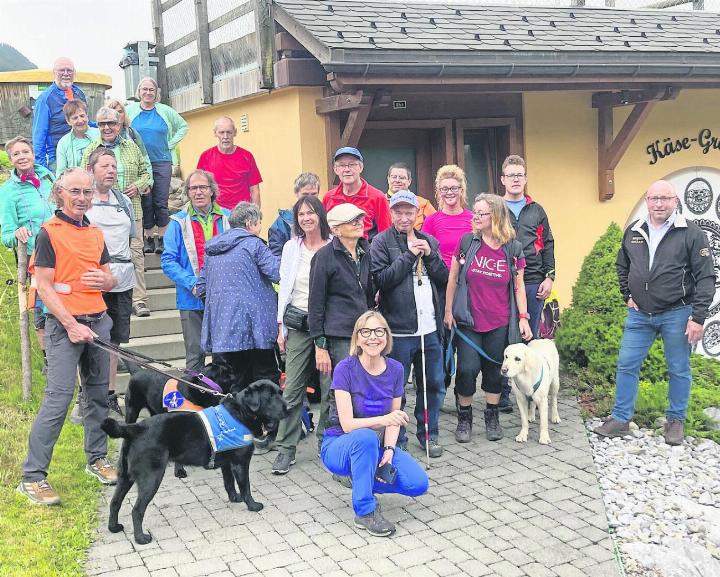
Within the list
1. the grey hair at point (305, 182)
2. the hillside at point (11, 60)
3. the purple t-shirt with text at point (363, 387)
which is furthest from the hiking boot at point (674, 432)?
the hillside at point (11, 60)

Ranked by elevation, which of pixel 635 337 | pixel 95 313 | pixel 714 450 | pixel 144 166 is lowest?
pixel 714 450

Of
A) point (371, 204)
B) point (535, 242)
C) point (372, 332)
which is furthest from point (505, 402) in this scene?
point (372, 332)

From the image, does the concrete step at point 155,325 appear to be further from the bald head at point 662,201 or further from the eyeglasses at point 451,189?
the bald head at point 662,201

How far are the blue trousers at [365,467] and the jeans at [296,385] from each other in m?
0.74

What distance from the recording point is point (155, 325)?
26.5 ft

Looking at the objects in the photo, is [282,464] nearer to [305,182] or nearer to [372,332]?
[372,332]

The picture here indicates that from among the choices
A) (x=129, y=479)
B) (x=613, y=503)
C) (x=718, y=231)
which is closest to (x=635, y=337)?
(x=613, y=503)

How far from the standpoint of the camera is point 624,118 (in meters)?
10.4

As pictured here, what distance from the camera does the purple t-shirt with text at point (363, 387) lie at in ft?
16.2

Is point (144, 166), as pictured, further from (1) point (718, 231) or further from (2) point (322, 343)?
(1) point (718, 231)

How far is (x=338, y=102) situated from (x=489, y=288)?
9.05ft

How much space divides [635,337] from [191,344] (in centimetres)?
361

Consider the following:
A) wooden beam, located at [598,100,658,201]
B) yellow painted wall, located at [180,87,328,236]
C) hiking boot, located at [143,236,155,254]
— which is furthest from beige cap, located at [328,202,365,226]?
wooden beam, located at [598,100,658,201]

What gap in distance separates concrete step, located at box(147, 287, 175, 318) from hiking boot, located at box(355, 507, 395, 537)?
4484 mm
